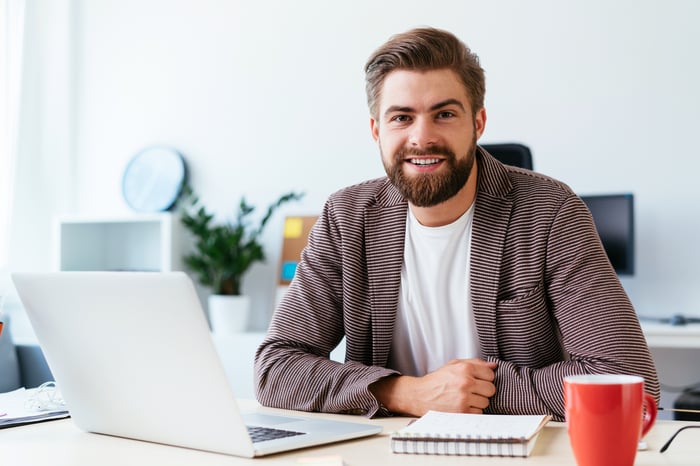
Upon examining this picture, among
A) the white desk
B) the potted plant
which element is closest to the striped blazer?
the white desk

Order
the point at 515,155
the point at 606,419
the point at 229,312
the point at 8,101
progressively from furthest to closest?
the point at 8,101
the point at 229,312
the point at 515,155
the point at 606,419

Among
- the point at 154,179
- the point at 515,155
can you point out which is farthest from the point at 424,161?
the point at 154,179

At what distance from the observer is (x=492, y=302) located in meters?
1.47

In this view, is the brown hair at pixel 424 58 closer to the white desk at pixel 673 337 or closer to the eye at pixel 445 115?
the eye at pixel 445 115

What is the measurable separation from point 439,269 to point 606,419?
A: 2.54 feet

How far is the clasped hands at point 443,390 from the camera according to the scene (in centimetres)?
125

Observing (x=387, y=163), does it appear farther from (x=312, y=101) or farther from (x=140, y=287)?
(x=312, y=101)

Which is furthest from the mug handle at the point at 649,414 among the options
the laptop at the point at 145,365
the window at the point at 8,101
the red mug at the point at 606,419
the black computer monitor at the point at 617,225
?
the window at the point at 8,101

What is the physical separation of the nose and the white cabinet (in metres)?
2.45

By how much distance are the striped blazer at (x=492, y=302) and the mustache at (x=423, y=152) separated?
10 centimetres

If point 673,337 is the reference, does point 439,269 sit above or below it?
above

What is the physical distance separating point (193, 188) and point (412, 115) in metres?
2.63

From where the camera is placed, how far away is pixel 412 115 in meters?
1.53

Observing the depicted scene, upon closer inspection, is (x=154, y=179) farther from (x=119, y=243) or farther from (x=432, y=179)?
(x=432, y=179)
